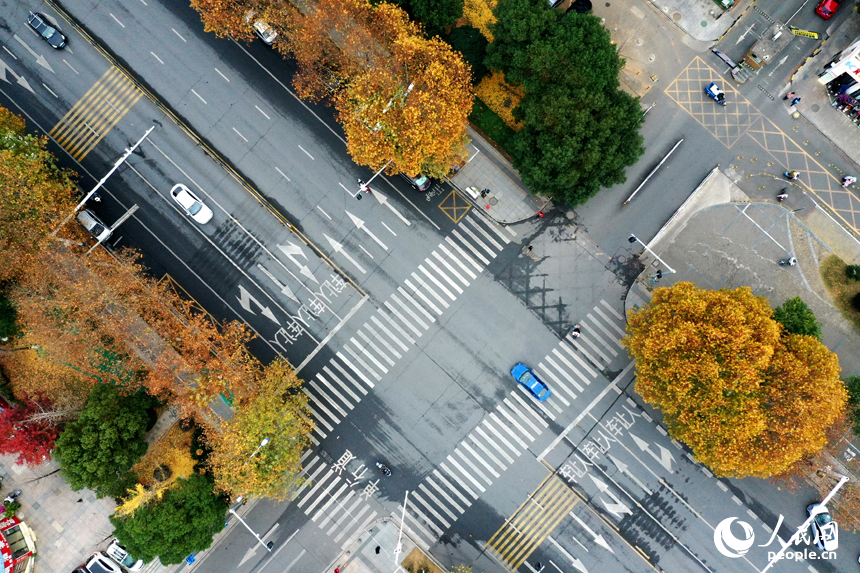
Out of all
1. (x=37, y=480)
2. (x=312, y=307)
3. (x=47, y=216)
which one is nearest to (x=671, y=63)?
(x=312, y=307)

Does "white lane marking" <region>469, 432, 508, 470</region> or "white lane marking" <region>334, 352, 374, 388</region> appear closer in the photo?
"white lane marking" <region>469, 432, 508, 470</region>

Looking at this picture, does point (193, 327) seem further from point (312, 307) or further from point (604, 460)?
point (604, 460)

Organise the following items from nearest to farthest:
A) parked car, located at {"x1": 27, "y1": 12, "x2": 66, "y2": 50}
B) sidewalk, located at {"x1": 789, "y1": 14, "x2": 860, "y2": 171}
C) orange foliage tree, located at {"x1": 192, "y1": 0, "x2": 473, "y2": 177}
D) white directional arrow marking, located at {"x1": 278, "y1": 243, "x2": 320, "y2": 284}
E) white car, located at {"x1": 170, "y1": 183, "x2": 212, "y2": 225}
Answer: orange foliage tree, located at {"x1": 192, "y1": 0, "x2": 473, "y2": 177}
white car, located at {"x1": 170, "y1": 183, "x2": 212, "y2": 225}
sidewalk, located at {"x1": 789, "y1": 14, "x2": 860, "y2": 171}
parked car, located at {"x1": 27, "y1": 12, "x2": 66, "y2": 50}
white directional arrow marking, located at {"x1": 278, "y1": 243, "x2": 320, "y2": 284}

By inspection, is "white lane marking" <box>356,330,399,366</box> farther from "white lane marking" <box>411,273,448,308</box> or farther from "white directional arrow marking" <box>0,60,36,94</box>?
"white directional arrow marking" <box>0,60,36,94</box>

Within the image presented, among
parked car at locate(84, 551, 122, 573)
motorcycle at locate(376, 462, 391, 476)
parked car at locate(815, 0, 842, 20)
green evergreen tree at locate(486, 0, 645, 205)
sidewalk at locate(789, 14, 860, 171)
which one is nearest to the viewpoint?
green evergreen tree at locate(486, 0, 645, 205)

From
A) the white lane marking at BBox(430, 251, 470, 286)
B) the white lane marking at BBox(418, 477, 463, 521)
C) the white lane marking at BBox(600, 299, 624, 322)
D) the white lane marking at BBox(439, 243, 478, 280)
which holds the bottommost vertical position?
the white lane marking at BBox(418, 477, 463, 521)

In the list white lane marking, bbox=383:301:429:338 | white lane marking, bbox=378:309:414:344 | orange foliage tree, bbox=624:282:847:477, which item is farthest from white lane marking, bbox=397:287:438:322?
orange foliage tree, bbox=624:282:847:477

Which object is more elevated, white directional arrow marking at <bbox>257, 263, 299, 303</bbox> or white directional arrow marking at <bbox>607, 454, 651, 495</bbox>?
white directional arrow marking at <bbox>607, 454, 651, 495</bbox>
